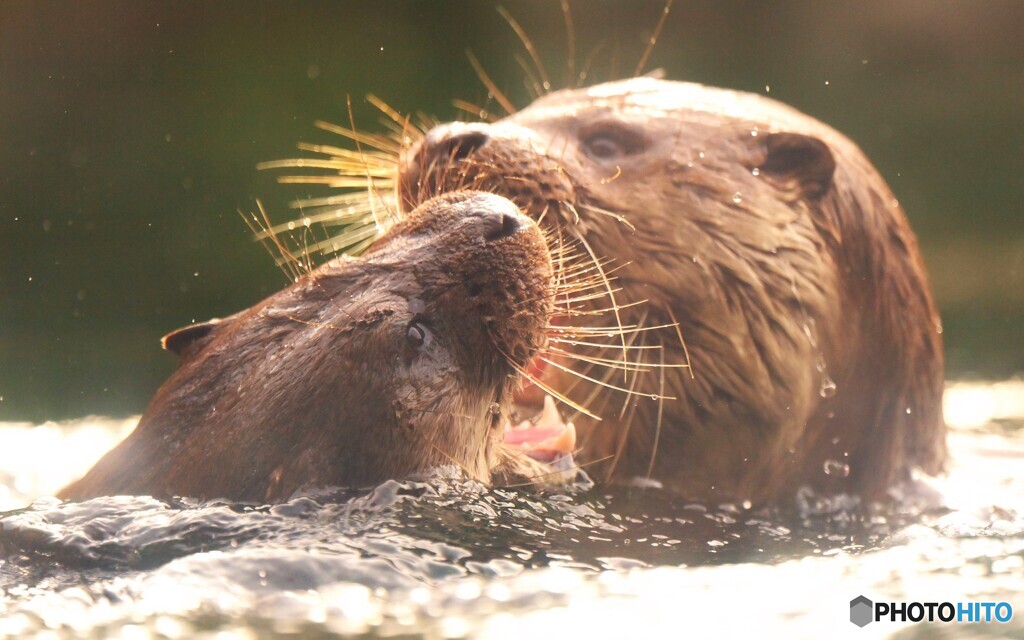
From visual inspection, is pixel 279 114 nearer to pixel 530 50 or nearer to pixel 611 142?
pixel 530 50

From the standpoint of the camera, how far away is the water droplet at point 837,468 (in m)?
3.41

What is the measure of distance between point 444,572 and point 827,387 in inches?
58.0

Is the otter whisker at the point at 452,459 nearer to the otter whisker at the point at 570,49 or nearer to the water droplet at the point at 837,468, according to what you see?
the water droplet at the point at 837,468

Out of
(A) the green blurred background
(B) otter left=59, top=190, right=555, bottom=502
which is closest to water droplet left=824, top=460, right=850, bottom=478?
Result: (B) otter left=59, top=190, right=555, bottom=502

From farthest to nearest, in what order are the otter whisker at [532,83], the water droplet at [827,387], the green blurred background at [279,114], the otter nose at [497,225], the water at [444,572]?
the green blurred background at [279,114]
the otter whisker at [532,83]
the water droplet at [827,387]
the otter nose at [497,225]
the water at [444,572]

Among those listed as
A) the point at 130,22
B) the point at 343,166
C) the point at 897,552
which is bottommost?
the point at 897,552

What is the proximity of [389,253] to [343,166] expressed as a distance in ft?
3.62

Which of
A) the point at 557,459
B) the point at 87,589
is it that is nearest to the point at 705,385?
the point at 557,459

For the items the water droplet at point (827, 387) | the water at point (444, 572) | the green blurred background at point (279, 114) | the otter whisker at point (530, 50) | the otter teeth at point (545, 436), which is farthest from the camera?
the green blurred background at point (279, 114)

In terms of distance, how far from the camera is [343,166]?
145 inches

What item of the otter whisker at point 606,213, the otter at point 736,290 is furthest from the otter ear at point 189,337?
the otter whisker at point 606,213

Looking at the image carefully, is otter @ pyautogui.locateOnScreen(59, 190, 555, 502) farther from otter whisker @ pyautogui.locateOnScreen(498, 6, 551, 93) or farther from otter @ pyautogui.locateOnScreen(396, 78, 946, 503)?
otter whisker @ pyautogui.locateOnScreen(498, 6, 551, 93)

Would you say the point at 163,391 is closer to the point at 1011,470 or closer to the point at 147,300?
the point at 1011,470

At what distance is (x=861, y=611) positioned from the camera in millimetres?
2195
